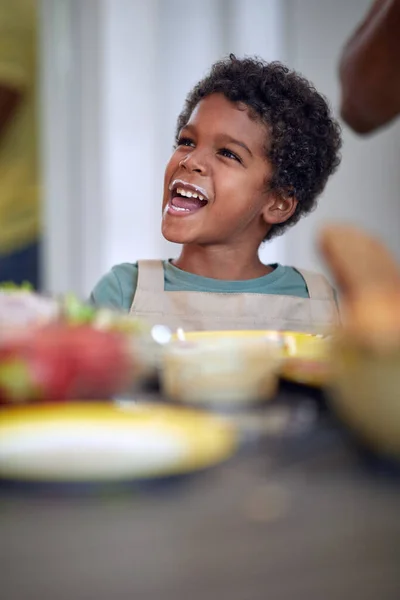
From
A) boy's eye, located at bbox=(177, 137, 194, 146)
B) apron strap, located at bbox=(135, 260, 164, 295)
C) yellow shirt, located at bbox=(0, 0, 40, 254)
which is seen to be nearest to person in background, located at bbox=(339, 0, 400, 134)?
boy's eye, located at bbox=(177, 137, 194, 146)

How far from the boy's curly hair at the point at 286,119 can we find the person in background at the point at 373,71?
158 mm

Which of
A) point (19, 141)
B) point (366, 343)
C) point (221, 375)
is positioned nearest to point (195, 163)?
point (221, 375)

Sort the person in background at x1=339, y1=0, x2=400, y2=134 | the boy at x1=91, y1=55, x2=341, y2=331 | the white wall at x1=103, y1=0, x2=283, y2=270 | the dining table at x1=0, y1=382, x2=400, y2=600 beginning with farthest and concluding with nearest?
1. the white wall at x1=103, y1=0, x2=283, y2=270
2. the boy at x1=91, y1=55, x2=341, y2=331
3. the person in background at x1=339, y1=0, x2=400, y2=134
4. the dining table at x1=0, y1=382, x2=400, y2=600

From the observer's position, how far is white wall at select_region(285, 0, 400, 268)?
214 centimetres

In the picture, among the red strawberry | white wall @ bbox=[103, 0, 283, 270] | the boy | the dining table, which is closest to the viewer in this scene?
the dining table

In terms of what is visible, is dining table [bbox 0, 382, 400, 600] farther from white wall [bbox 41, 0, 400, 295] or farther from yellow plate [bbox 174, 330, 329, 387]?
white wall [bbox 41, 0, 400, 295]

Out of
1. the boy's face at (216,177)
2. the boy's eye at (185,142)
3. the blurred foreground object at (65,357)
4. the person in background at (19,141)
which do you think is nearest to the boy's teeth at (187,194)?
the boy's face at (216,177)

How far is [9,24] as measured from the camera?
244 centimetres

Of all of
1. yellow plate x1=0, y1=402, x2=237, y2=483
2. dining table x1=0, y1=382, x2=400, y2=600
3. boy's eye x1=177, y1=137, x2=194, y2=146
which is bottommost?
dining table x1=0, y1=382, x2=400, y2=600

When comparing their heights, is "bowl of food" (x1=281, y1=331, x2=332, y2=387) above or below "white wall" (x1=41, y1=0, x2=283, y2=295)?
below

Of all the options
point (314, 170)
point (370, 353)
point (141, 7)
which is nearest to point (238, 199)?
point (314, 170)

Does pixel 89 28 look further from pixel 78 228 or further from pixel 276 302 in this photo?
pixel 276 302

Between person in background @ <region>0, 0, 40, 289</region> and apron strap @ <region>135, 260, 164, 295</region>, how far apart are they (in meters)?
1.28

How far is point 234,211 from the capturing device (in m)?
1.26
